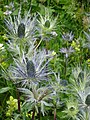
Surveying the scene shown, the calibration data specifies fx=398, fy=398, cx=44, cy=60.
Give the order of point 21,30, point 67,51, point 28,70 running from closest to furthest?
1. point 28,70
2. point 21,30
3. point 67,51

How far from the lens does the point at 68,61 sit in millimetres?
2625

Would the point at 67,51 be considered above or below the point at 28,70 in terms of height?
above

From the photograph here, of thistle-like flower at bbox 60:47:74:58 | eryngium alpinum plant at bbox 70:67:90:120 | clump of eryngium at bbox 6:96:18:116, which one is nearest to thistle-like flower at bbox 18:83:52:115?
eryngium alpinum plant at bbox 70:67:90:120

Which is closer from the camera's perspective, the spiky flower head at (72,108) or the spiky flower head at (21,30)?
the spiky flower head at (72,108)

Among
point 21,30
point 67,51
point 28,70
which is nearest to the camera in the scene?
point 28,70

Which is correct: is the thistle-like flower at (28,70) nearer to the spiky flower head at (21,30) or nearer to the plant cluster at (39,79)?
the plant cluster at (39,79)

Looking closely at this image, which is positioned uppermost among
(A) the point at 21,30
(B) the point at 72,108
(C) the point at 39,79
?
(A) the point at 21,30

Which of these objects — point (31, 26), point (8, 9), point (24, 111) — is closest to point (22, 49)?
point (31, 26)

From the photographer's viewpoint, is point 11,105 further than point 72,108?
Yes

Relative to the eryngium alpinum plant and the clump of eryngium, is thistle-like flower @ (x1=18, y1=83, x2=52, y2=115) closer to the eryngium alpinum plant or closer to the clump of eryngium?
the eryngium alpinum plant

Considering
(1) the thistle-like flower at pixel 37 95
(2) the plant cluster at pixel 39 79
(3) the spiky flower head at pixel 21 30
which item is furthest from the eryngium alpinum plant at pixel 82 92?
(3) the spiky flower head at pixel 21 30

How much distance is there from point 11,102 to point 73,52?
2.65ft

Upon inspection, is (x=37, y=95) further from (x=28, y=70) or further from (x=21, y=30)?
(x=21, y=30)

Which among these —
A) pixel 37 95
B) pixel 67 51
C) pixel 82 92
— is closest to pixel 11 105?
pixel 37 95
